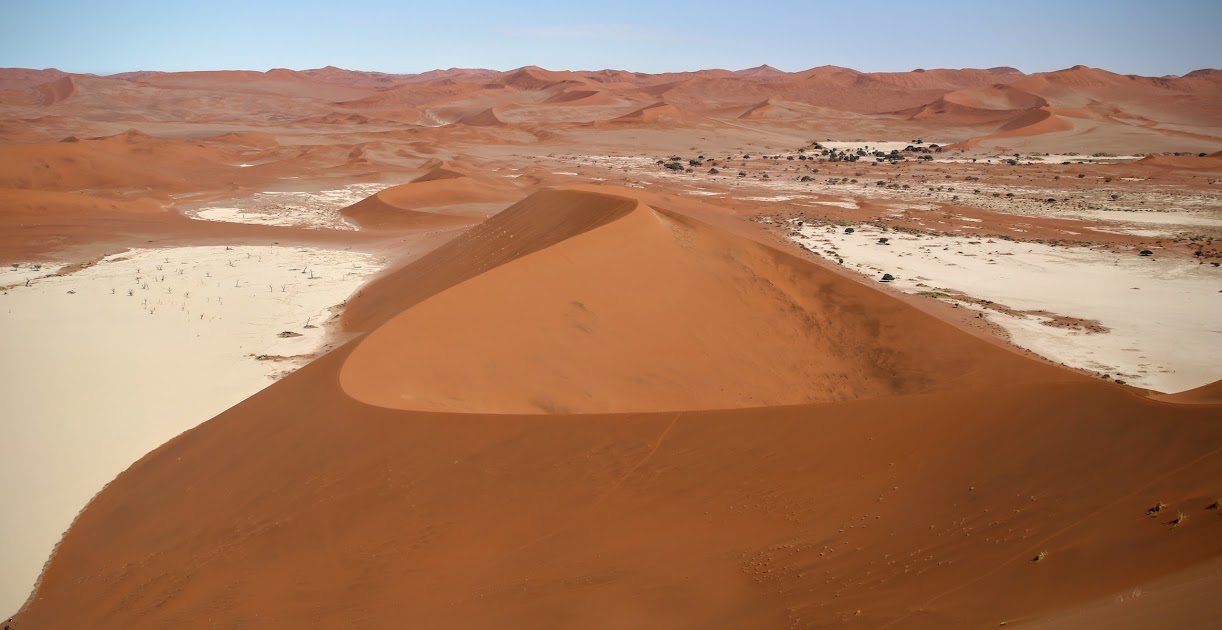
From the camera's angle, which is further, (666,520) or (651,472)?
(651,472)

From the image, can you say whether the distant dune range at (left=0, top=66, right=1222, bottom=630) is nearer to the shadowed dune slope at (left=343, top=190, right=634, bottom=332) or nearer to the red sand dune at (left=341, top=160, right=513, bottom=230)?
the shadowed dune slope at (left=343, top=190, right=634, bottom=332)

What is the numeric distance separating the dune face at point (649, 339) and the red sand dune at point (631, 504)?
0.07m

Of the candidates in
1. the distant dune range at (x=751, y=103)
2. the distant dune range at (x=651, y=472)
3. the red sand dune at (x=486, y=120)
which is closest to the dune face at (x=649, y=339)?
the distant dune range at (x=651, y=472)

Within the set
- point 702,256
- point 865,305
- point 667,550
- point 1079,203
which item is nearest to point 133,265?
point 702,256

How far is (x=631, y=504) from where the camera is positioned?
6.14 metres

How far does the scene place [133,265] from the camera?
19844mm

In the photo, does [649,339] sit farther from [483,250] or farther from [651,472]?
[483,250]

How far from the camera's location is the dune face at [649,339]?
28.6ft

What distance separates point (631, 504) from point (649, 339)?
14.1ft

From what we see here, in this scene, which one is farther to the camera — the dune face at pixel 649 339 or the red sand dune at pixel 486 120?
the red sand dune at pixel 486 120

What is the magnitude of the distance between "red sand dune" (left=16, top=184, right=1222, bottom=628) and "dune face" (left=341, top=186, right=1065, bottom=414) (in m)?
0.07

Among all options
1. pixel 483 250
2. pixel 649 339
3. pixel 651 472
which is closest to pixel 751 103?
pixel 483 250

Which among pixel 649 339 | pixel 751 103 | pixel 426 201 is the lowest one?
pixel 649 339

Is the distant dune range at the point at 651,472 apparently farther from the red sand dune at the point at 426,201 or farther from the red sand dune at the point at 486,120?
the red sand dune at the point at 486,120
